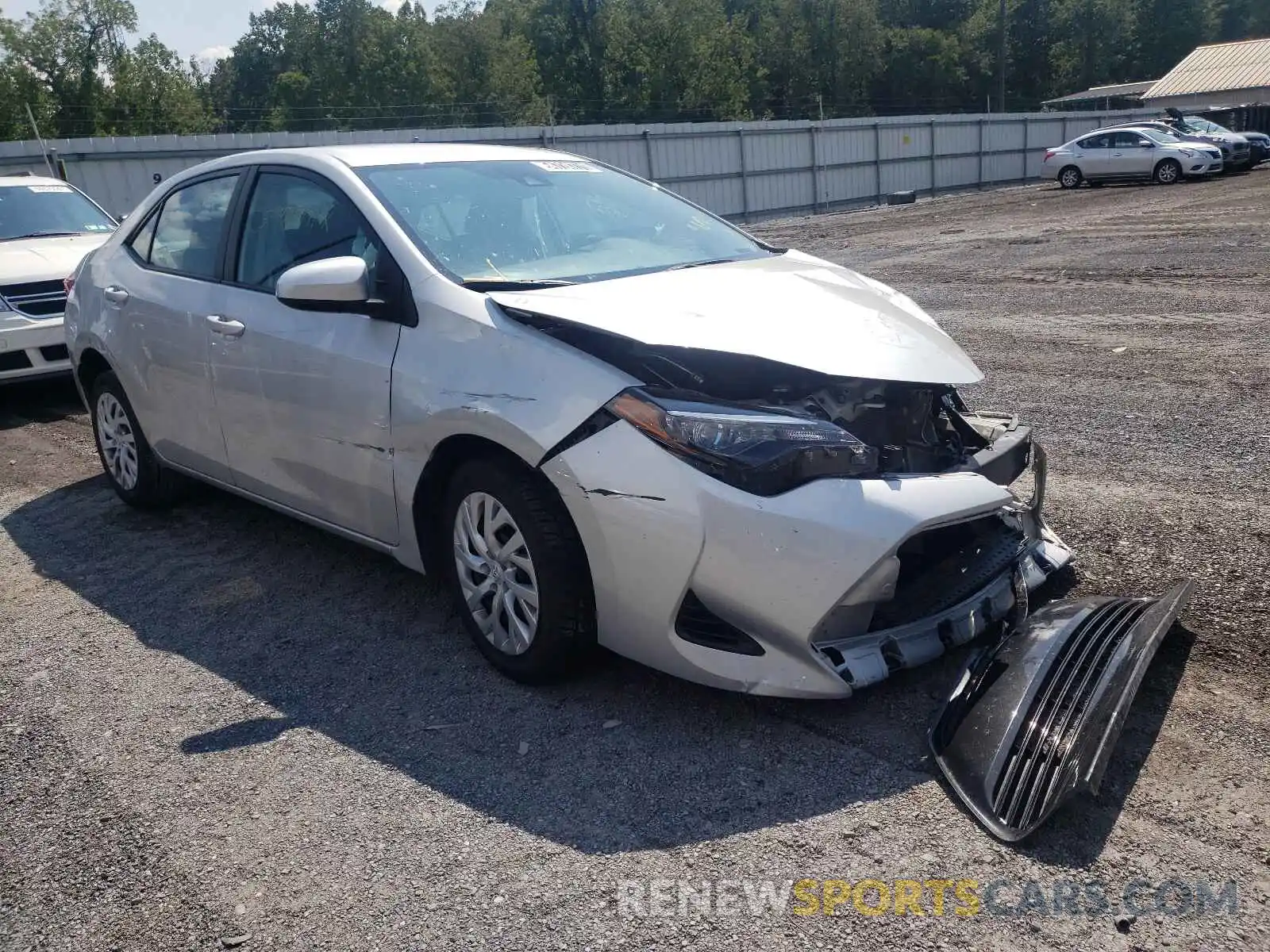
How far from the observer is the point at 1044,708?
301 centimetres

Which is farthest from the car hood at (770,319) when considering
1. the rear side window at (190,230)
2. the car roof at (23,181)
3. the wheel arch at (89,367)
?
the car roof at (23,181)

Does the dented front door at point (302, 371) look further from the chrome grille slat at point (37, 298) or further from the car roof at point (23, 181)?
the car roof at point (23, 181)

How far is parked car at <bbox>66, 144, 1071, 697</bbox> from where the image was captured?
300cm

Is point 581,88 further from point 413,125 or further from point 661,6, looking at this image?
point 413,125

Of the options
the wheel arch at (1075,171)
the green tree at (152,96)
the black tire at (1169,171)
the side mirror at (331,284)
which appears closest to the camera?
the side mirror at (331,284)

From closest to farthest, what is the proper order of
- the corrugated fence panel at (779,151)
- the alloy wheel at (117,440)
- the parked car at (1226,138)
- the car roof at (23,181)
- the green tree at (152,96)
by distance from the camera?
1. the alloy wheel at (117,440)
2. the car roof at (23,181)
3. the parked car at (1226,138)
4. the corrugated fence panel at (779,151)
5. the green tree at (152,96)

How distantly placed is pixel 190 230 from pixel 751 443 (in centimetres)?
330

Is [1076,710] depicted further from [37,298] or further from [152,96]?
[152,96]

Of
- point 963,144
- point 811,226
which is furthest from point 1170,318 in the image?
point 963,144

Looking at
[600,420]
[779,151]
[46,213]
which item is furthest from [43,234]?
[779,151]

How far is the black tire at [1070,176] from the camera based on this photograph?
98.3ft

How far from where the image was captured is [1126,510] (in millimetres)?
4594

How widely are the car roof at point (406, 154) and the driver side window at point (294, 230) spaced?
132 mm

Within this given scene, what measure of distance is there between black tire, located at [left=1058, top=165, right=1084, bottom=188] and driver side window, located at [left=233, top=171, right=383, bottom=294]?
2964 centimetres
